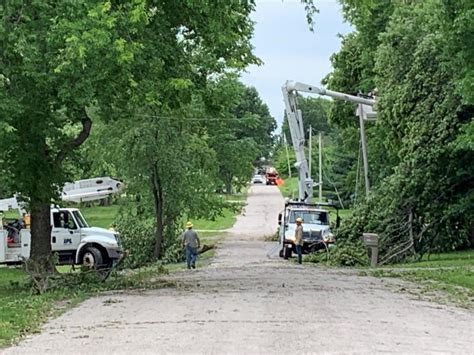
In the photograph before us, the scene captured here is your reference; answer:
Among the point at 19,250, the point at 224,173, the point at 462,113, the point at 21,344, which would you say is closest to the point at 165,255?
the point at 19,250

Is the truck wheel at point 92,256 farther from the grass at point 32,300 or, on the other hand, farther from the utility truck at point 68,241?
the grass at point 32,300

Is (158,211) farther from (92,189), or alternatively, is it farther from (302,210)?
(302,210)

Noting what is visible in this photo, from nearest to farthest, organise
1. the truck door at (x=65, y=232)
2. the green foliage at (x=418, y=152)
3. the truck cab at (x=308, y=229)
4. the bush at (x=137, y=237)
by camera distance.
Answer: the green foliage at (x=418, y=152) → the truck door at (x=65, y=232) → the truck cab at (x=308, y=229) → the bush at (x=137, y=237)

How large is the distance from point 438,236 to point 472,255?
1.79 metres

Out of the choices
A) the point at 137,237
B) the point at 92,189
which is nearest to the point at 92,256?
the point at 92,189

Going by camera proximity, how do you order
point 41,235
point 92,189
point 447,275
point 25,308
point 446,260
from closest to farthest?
point 25,308 < point 41,235 < point 447,275 < point 446,260 < point 92,189

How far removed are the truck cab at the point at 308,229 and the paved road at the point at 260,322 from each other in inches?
629

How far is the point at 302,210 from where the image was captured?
38.6 m

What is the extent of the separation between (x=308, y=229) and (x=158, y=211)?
6925mm

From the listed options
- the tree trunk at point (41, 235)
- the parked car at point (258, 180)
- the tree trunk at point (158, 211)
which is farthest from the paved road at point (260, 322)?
the parked car at point (258, 180)

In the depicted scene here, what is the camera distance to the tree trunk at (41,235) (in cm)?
2173

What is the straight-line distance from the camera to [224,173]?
5006cm

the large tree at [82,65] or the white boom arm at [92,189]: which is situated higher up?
the large tree at [82,65]

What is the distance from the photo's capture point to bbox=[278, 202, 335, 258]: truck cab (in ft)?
122
